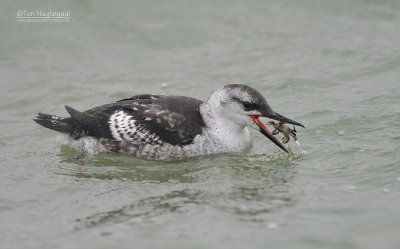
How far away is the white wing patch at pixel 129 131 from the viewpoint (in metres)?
8.88

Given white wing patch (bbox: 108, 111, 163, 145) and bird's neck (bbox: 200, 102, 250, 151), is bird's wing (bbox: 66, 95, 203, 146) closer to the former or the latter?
white wing patch (bbox: 108, 111, 163, 145)

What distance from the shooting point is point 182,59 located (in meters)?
13.4

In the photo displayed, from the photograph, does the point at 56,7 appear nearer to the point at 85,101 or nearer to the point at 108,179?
the point at 85,101

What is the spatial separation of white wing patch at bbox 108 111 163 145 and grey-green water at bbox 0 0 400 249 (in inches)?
13.0

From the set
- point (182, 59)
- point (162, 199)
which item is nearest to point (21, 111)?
point (182, 59)

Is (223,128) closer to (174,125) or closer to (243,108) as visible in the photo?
(243,108)

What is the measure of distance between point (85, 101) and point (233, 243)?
21.0 ft

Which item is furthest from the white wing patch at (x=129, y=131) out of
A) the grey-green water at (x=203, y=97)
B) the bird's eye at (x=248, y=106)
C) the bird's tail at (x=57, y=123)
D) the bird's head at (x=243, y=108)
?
the bird's eye at (x=248, y=106)

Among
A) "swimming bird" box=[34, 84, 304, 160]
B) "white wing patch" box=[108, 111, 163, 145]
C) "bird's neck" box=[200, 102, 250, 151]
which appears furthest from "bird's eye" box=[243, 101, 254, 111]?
"white wing patch" box=[108, 111, 163, 145]

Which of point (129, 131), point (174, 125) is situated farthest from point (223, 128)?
point (129, 131)

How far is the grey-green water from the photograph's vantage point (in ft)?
21.8

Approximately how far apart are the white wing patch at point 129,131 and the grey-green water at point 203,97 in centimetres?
33

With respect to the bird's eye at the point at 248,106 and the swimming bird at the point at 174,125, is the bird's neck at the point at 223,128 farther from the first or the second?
the bird's eye at the point at 248,106

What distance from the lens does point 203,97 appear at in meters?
11.8
